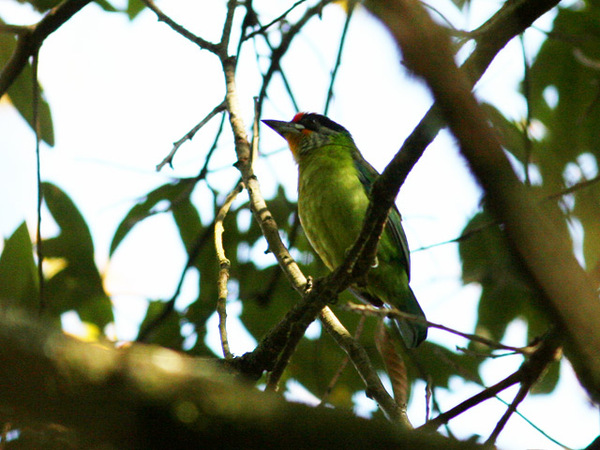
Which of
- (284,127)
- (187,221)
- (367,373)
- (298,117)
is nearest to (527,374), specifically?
(367,373)

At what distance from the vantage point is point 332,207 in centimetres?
403

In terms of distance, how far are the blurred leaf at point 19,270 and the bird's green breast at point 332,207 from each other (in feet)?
5.17


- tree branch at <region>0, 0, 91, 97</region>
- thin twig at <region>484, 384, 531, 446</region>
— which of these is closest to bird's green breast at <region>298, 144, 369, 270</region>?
tree branch at <region>0, 0, 91, 97</region>

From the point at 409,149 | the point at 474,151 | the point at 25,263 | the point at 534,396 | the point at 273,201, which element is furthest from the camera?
the point at 273,201

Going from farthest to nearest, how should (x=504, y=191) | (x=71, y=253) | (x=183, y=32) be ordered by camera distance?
(x=71, y=253), (x=183, y=32), (x=504, y=191)

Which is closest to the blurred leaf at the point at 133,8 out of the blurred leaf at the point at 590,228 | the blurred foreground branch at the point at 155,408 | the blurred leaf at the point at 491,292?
the blurred leaf at the point at 491,292

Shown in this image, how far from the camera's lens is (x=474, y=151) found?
741 millimetres

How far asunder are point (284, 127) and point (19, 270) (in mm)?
2242

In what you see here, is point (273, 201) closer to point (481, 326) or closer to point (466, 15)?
point (481, 326)

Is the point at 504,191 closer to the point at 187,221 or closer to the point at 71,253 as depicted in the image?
the point at 71,253

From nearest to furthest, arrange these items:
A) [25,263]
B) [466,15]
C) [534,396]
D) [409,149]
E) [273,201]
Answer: [409,149], [466,15], [25,263], [534,396], [273,201]

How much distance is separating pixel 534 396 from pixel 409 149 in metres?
→ 2.81

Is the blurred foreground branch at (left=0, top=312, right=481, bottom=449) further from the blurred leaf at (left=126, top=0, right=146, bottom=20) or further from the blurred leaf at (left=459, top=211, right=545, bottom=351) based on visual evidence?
the blurred leaf at (left=126, top=0, right=146, bottom=20)

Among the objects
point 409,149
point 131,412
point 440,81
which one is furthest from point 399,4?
point 409,149
